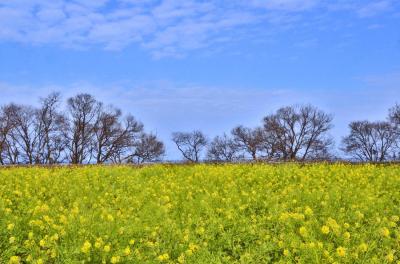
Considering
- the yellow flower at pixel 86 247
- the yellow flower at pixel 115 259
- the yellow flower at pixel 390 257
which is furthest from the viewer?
the yellow flower at pixel 390 257

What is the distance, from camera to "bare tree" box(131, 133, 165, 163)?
65.6m

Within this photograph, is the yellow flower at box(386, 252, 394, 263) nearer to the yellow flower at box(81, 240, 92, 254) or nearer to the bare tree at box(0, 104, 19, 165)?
the yellow flower at box(81, 240, 92, 254)

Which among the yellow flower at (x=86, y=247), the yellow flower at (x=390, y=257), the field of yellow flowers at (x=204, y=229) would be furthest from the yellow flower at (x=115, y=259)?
the yellow flower at (x=390, y=257)

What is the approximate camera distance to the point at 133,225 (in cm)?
790

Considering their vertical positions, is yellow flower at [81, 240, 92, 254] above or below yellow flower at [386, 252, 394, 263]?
above

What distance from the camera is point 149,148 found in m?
68.3

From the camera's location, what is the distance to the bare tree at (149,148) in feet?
215

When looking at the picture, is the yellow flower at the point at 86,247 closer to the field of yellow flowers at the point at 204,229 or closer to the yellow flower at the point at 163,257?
the field of yellow flowers at the point at 204,229

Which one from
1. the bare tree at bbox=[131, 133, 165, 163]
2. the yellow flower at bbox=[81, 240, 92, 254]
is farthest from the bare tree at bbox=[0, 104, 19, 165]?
the yellow flower at bbox=[81, 240, 92, 254]

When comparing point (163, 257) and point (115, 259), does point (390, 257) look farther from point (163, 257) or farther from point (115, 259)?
point (115, 259)

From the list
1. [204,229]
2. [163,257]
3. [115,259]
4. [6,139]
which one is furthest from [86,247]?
[6,139]

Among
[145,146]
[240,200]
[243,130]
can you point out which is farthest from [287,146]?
[240,200]

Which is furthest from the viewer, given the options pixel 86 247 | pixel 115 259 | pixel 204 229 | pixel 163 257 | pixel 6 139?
pixel 6 139

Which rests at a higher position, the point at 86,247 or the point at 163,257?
the point at 86,247
